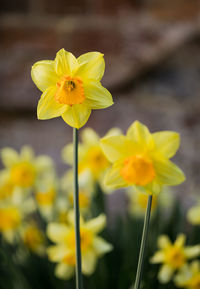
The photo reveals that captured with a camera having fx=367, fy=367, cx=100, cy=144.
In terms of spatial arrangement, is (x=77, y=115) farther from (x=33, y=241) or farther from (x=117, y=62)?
(x=117, y=62)

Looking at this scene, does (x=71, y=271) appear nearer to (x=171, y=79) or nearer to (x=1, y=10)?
(x=171, y=79)

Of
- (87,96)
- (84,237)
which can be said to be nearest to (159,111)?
(84,237)

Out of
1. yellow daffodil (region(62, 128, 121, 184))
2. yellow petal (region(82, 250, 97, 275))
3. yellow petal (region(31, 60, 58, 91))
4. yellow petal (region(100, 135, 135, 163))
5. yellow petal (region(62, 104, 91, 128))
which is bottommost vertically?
yellow petal (region(82, 250, 97, 275))

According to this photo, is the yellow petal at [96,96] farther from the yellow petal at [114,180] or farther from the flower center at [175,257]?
the flower center at [175,257]

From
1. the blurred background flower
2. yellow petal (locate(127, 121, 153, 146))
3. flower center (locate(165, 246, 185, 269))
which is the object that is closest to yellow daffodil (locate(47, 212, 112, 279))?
flower center (locate(165, 246, 185, 269))

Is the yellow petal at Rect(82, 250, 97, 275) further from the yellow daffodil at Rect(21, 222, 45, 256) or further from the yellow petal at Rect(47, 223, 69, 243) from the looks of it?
the yellow daffodil at Rect(21, 222, 45, 256)

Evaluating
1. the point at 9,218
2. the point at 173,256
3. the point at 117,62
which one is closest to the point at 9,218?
the point at 9,218
